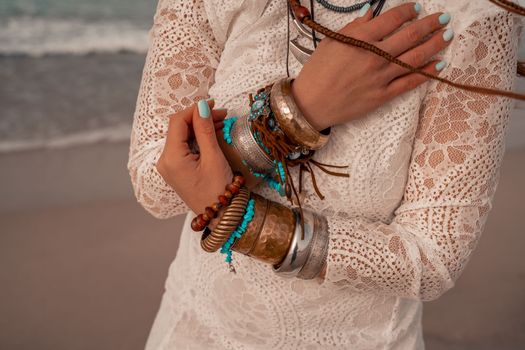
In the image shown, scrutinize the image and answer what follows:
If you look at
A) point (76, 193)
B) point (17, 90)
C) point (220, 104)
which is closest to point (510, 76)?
point (220, 104)

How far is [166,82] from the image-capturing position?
1058 mm

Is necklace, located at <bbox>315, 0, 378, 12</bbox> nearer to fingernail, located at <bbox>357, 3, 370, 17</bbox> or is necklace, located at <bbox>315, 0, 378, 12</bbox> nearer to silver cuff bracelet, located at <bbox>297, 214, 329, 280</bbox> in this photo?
fingernail, located at <bbox>357, 3, 370, 17</bbox>

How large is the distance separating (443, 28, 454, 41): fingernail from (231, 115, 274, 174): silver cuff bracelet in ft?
1.02

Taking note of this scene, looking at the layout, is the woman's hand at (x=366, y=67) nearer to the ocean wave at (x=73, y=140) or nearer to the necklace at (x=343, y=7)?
the necklace at (x=343, y=7)

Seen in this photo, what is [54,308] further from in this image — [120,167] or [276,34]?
[276,34]

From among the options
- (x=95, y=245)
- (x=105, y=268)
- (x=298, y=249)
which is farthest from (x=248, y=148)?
(x=95, y=245)

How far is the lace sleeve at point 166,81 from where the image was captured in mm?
1053

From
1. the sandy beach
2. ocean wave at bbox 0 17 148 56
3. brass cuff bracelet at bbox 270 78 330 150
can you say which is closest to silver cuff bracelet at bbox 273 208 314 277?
brass cuff bracelet at bbox 270 78 330 150

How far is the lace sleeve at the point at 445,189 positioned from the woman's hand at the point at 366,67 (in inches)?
1.6

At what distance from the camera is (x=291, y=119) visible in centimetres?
91

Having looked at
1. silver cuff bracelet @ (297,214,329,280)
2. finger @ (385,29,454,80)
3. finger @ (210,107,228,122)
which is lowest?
silver cuff bracelet @ (297,214,329,280)

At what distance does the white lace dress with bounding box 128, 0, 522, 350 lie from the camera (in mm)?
856

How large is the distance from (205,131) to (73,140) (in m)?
2.93

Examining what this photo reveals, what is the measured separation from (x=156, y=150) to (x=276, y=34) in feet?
0.93
